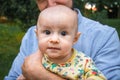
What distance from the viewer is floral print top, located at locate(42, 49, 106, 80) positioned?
3.45 metres

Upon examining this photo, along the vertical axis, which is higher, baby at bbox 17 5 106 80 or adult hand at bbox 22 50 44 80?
baby at bbox 17 5 106 80

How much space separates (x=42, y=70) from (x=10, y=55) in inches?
325

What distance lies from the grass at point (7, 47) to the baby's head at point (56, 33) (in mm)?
5790

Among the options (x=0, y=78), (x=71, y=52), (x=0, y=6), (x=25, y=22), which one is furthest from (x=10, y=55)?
(x=71, y=52)

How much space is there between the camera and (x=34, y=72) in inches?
148

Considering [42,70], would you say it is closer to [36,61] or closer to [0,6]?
Answer: [36,61]

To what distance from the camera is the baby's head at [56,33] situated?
11.0 ft

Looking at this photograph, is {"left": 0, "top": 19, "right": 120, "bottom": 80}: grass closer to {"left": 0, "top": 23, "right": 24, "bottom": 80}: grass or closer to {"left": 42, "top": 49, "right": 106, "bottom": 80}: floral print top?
{"left": 0, "top": 23, "right": 24, "bottom": 80}: grass

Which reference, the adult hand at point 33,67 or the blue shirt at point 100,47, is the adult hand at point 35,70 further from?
the blue shirt at point 100,47

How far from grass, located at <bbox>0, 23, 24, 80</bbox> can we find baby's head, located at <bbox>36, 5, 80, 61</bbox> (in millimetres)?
5790

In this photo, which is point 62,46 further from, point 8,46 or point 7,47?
point 8,46

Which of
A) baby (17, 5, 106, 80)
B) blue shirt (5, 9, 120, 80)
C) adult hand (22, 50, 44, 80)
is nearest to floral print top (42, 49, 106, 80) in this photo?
baby (17, 5, 106, 80)

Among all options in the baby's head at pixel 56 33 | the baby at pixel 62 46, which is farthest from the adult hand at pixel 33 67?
the baby's head at pixel 56 33

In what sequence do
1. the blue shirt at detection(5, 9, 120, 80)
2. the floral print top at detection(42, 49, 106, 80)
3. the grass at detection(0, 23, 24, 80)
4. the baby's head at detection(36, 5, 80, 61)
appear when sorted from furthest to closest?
1. the grass at detection(0, 23, 24, 80)
2. the blue shirt at detection(5, 9, 120, 80)
3. the floral print top at detection(42, 49, 106, 80)
4. the baby's head at detection(36, 5, 80, 61)
